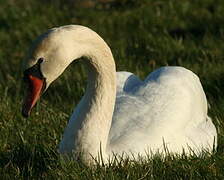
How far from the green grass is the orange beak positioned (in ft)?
1.43

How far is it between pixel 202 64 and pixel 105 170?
139 inches

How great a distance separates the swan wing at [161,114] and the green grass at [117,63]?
226 mm

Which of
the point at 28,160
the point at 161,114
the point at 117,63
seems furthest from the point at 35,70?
the point at 117,63

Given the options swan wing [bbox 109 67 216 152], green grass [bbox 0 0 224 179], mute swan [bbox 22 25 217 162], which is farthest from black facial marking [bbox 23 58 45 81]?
swan wing [bbox 109 67 216 152]

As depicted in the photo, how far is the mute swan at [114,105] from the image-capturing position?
15.0 ft

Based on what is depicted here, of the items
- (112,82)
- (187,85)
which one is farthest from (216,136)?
(112,82)

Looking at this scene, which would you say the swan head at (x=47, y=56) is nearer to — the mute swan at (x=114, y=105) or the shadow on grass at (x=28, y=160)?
the mute swan at (x=114, y=105)

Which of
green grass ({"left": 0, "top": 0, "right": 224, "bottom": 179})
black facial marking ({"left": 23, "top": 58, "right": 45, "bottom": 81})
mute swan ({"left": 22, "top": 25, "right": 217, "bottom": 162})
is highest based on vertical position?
black facial marking ({"left": 23, "top": 58, "right": 45, "bottom": 81})

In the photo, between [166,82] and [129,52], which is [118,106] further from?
[129,52]

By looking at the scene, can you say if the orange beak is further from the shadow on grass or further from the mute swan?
the shadow on grass

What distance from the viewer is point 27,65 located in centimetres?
Answer: 454

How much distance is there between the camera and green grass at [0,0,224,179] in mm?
4796

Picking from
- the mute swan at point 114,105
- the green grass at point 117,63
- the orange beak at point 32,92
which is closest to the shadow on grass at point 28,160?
the green grass at point 117,63

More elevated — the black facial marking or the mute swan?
the black facial marking
